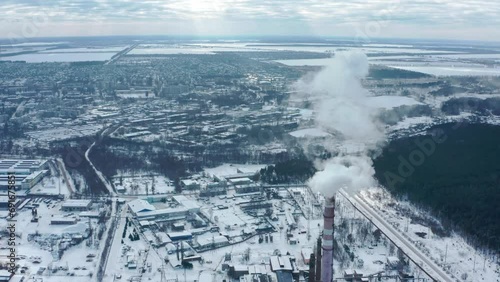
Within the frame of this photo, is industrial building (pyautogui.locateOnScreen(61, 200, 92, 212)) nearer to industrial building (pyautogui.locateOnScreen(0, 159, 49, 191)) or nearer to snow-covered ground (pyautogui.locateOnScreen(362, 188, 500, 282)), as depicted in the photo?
industrial building (pyautogui.locateOnScreen(0, 159, 49, 191))

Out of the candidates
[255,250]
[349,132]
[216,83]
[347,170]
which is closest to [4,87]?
[216,83]

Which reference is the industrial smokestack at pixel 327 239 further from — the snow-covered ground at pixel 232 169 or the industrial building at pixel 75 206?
the snow-covered ground at pixel 232 169

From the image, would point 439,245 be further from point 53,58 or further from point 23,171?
point 53,58

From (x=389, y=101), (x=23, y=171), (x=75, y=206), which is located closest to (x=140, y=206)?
(x=75, y=206)

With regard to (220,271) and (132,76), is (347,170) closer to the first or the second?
(220,271)

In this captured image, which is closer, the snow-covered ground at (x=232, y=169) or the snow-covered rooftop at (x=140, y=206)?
the snow-covered rooftop at (x=140, y=206)

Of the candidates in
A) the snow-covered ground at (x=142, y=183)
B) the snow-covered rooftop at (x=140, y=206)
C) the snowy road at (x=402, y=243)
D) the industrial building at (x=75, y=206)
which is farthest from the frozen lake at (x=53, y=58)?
the snowy road at (x=402, y=243)

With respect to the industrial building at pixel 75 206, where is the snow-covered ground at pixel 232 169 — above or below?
above
